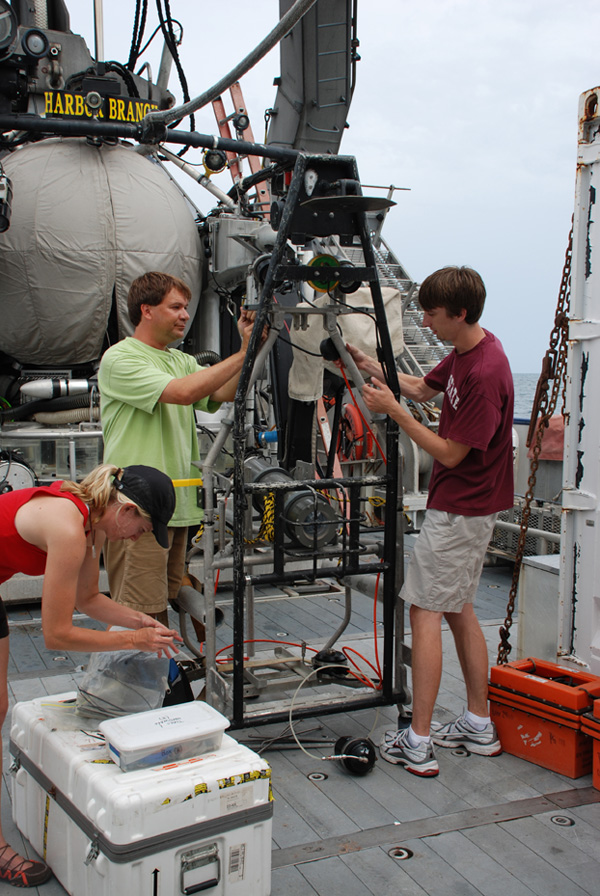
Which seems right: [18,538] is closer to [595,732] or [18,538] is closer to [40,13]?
[595,732]

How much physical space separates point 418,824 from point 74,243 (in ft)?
16.4

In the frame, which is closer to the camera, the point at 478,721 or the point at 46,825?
the point at 46,825

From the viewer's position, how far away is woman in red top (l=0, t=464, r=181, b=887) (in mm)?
2602

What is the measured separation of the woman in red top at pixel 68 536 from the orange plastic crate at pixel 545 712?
172 cm

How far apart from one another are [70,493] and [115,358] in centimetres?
108

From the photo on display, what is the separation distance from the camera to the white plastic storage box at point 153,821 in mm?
2318

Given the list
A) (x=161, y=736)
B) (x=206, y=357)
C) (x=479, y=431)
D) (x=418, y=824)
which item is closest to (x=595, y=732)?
(x=418, y=824)

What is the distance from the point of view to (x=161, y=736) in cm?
252

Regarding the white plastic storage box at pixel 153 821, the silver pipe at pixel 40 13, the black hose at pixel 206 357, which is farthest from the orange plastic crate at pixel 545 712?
the silver pipe at pixel 40 13

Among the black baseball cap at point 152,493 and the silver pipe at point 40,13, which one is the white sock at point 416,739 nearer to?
the black baseball cap at point 152,493

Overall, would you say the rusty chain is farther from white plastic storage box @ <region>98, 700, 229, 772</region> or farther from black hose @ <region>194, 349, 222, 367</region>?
black hose @ <region>194, 349, 222, 367</region>

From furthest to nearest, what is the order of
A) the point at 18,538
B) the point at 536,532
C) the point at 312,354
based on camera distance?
the point at 536,532 → the point at 312,354 → the point at 18,538

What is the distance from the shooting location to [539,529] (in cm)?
691

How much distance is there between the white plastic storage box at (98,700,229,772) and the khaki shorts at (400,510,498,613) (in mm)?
1254
